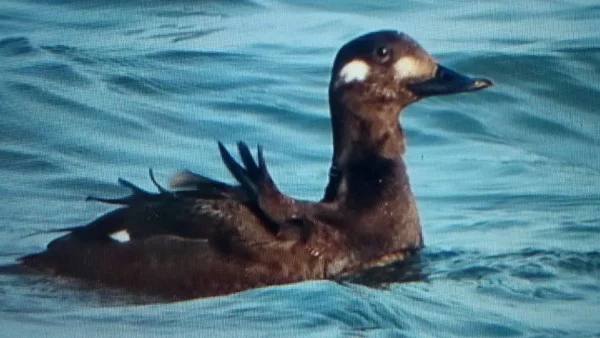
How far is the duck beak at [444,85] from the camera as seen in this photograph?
967cm

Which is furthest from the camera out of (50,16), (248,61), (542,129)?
(50,16)

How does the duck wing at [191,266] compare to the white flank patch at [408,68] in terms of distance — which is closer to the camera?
the duck wing at [191,266]

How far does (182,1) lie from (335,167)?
730cm

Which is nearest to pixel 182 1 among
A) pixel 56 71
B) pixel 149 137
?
pixel 56 71

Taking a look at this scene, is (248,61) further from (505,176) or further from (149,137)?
(505,176)

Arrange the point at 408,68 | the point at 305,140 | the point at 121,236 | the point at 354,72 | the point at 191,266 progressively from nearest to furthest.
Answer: the point at 191,266 < the point at 121,236 < the point at 354,72 < the point at 408,68 < the point at 305,140

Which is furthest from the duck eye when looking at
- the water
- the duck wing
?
the duck wing

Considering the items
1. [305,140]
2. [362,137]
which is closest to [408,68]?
[362,137]

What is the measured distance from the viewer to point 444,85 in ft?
31.8

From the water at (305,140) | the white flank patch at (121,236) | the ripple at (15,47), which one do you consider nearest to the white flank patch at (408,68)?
the water at (305,140)

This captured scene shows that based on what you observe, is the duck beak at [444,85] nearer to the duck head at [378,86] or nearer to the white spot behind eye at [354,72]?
the duck head at [378,86]

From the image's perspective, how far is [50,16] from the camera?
16125mm

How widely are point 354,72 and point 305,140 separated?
129 inches

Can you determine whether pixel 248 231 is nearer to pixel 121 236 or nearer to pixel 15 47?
pixel 121 236
